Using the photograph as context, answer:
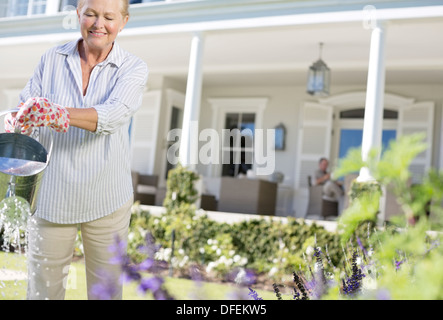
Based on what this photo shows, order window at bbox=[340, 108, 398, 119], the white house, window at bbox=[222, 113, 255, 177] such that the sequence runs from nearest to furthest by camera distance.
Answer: the white house < window at bbox=[340, 108, 398, 119] < window at bbox=[222, 113, 255, 177]

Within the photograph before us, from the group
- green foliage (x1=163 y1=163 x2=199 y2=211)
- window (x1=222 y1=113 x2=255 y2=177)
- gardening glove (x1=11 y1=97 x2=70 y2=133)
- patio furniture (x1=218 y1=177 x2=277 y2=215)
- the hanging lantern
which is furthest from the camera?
window (x1=222 y1=113 x2=255 y2=177)

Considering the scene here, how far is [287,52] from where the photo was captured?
25.8 feet

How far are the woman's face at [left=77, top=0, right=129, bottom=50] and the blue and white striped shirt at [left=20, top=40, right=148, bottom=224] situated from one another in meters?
0.07

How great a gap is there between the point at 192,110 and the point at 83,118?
555cm

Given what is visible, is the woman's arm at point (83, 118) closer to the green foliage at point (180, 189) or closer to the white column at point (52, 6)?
the green foliage at point (180, 189)

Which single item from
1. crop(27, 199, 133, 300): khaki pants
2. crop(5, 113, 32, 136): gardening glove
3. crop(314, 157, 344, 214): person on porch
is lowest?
crop(27, 199, 133, 300): khaki pants

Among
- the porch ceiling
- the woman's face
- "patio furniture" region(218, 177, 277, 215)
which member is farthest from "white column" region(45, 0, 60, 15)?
the woman's face

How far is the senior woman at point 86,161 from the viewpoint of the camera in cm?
161

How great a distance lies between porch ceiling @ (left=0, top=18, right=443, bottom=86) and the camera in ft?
22.1

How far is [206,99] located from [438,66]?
4.52 m

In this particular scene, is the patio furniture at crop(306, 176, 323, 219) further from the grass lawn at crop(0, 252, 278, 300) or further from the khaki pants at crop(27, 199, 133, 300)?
the khaki pants at crop(27, 199, 133, 300)

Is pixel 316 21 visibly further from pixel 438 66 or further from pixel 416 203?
pixel 416 203
